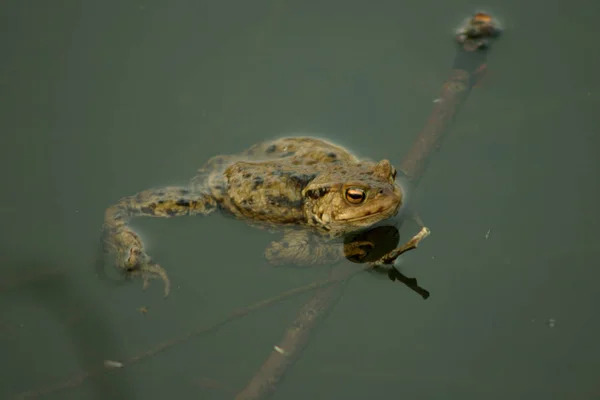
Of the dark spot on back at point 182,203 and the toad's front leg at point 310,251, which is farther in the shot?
the dark spot on back at point 182,203

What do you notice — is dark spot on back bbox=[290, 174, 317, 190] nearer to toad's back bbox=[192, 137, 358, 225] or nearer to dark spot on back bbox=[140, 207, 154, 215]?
toad's back bbox=[192, 137, 358, 225]

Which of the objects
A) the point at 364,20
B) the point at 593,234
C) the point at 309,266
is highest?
the point at 364,20

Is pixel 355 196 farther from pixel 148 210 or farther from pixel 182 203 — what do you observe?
pixel 148 210

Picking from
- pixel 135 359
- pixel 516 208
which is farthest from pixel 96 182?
pixel 516 208

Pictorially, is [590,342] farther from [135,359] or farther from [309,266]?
[135,359]

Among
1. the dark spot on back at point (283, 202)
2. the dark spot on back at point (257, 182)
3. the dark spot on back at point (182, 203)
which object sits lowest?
the dark spot on back at point (182, 203)

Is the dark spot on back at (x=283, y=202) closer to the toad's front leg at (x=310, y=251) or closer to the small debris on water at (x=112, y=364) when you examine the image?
the toad's front leg at (x=310, y=251)

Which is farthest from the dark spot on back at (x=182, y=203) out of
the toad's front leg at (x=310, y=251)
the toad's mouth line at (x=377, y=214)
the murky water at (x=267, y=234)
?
the toad's mouth line at (x=377, y=214)
